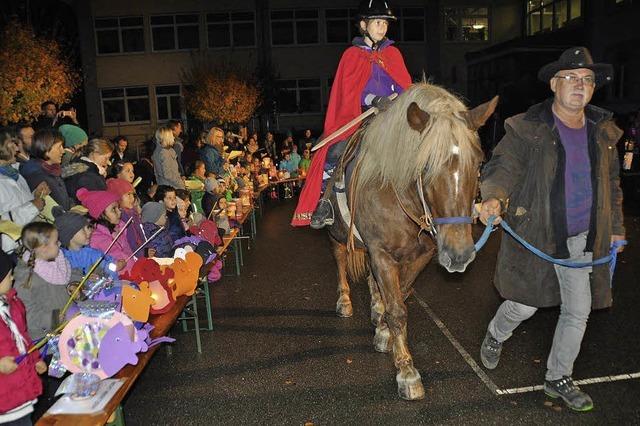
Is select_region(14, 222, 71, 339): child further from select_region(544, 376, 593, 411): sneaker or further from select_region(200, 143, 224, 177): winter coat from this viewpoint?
select_region(200, 143, 224, 177): winter coat

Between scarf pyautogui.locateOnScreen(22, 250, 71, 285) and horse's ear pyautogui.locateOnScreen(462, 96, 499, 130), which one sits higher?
horse's ear pyautogui.locateOnScreen(462, 96, 499, 130)

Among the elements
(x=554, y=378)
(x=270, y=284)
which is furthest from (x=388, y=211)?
(x=270, y=284)

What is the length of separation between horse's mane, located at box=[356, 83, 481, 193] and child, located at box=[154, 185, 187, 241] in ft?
8.27

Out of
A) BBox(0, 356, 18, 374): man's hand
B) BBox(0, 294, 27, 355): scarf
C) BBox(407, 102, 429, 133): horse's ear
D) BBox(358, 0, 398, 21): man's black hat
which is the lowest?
BBox(0, 356, 18, 374): man's hand

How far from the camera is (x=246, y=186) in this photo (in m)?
10.3

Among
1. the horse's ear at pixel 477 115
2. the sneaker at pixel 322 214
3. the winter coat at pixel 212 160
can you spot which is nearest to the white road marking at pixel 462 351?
the sneaker at pixel 322 214

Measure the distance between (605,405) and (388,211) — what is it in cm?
193

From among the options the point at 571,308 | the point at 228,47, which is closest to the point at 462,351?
the point at 571,308

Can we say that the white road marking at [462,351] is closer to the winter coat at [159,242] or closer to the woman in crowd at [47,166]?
the winter coat at [159,242]

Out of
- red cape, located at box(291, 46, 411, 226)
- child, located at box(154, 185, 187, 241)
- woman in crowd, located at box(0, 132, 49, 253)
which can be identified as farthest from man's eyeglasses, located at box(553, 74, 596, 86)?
woman in crowd, located at box(0, 132, 49, 253)

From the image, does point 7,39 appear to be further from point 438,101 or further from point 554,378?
point 554,378

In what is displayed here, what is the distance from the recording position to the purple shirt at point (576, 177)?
3334mm

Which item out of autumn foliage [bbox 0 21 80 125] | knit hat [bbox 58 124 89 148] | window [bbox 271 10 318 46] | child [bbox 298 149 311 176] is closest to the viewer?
knit hat [bbox 58 124 89 148]

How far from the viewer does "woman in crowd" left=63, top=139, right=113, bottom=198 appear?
5.57m
